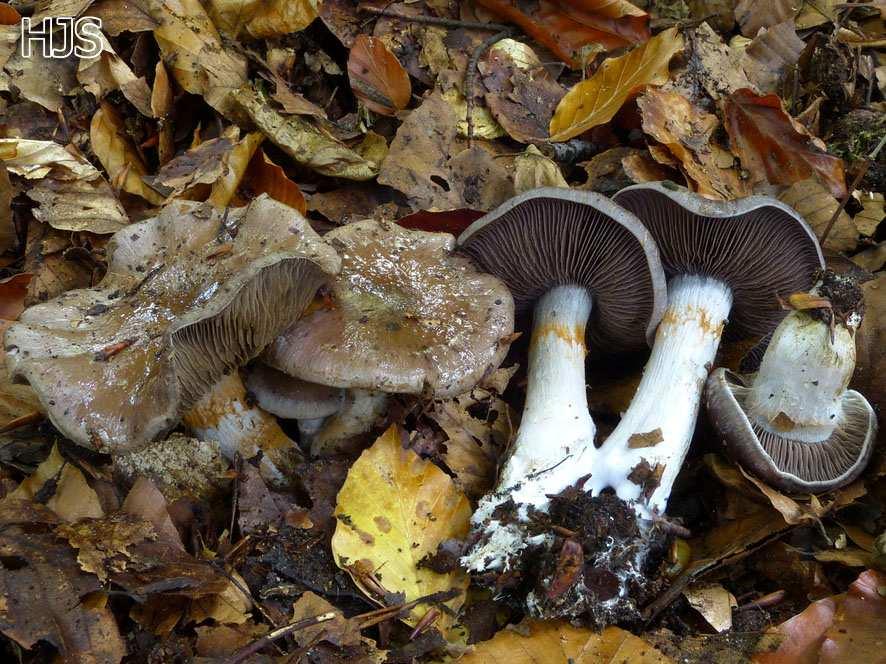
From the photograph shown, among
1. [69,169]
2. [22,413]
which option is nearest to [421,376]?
[22,413]

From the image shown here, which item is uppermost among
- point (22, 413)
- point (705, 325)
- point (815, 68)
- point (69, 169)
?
point (815, 68)

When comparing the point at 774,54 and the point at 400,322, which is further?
the point at 774,54

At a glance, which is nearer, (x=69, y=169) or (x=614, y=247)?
(x=614, y=247)

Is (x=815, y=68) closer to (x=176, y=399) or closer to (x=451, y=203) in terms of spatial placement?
(x=451, y=203)

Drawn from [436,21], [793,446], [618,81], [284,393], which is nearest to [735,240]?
[793,446]

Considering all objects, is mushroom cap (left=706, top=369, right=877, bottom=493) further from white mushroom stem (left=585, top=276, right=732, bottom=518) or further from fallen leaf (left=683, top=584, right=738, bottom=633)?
fallen leaf (left=683, top=584, right=738, bottom=633)

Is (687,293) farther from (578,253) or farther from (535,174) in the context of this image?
(535,174)
